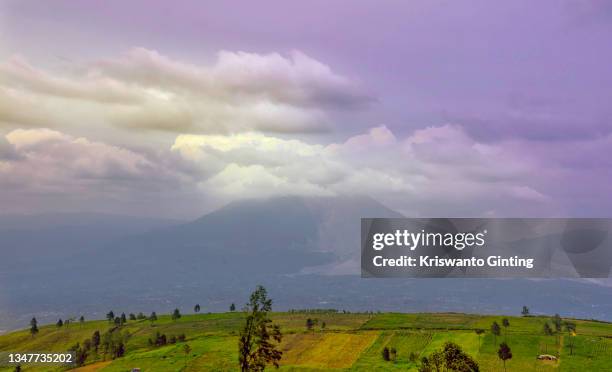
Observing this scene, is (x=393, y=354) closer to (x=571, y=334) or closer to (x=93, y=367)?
(x=571, y=334)

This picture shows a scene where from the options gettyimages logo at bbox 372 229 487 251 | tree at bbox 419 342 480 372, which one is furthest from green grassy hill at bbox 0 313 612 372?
tree at bbox 419 342 480 372

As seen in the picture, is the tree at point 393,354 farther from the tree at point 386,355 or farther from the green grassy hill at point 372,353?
the green grassy hill at point 372,353

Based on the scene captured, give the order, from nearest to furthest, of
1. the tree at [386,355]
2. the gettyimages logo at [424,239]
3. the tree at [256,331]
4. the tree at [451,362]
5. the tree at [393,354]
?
the tree at [256,331] → the tree at [451,362] → the gettyimages logo at [424,239] → the tree at [386,355] → the tree at [393,354]

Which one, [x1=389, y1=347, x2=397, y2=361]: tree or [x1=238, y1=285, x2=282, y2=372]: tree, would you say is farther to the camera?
[x1=389, y1=347, x2=397, y2=361]: tree

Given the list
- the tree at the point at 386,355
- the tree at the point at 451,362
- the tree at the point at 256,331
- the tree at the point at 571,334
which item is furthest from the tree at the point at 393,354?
the tree at the point at 256,331

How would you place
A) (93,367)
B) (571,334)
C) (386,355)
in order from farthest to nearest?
(571,334) < (93,367) < (386,355)

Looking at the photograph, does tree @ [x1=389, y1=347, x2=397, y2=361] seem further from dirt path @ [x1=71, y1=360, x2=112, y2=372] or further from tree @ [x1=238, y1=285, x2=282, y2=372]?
tree @ [x1=238, y1=285, x2=282, y2=372]

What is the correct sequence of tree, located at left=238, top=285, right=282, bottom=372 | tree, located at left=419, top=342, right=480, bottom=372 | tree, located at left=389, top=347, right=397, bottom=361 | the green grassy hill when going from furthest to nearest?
1. tree, located at left=389, top=347, right=397, bottom=361
2. the green grassy hill
3. tree, located at left=419, top=342, right=480, bottom=372
4. tree, located at left=238, top=285, right=282, bottom=372

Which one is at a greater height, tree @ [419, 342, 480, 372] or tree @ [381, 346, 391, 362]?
tree @ [419, 342, 480, 372]

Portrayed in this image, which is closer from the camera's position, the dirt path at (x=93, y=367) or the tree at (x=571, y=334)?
the dirt path at (x=93, y=367)

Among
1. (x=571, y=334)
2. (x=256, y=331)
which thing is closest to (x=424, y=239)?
(x=256, y=331)

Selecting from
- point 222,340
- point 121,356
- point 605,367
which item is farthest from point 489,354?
point 121,356

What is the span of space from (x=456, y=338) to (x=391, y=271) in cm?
4370

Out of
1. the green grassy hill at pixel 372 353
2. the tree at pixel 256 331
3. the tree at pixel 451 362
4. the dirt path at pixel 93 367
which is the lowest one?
the dirt path at pixel 93 367
